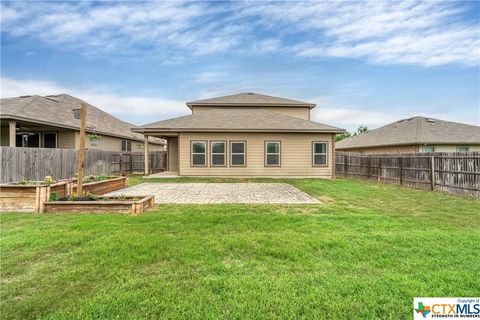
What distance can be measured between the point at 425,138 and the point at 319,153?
30.4 ft

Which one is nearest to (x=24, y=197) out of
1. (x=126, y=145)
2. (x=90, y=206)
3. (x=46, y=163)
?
(x=90, y=206)

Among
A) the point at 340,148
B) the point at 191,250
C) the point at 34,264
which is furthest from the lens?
the point at 340,148

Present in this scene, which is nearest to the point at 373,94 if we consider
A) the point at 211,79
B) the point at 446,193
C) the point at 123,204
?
the point at 211,79

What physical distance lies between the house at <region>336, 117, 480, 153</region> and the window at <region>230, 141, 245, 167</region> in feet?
41.5

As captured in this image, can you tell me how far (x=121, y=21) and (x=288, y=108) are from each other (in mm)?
12958

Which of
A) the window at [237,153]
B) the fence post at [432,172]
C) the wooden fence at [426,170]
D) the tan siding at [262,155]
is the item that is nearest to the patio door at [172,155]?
the tan siding at [262,155]

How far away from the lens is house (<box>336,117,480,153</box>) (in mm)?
19656

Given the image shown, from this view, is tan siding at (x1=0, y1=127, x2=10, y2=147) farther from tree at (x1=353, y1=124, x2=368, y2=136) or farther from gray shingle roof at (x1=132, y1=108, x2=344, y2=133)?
tree at (x1=353, y1=124, x2=368, y2=136)

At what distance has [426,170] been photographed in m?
11.7

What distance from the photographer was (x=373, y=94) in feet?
79.9

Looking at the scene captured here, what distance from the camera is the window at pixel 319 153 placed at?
16.4 m

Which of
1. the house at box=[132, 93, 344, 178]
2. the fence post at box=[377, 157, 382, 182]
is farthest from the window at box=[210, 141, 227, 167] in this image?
the fence post at box=[377, 157, 382, 182]

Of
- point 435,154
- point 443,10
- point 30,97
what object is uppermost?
point 443,10

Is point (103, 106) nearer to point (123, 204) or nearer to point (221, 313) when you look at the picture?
point (123, 204)
